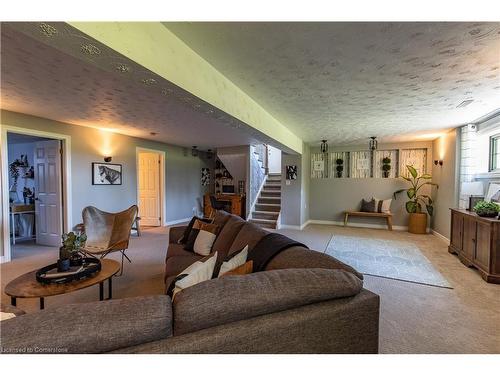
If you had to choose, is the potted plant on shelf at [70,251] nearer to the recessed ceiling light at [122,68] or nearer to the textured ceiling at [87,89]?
the textured ceiling at [87,89]

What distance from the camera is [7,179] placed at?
12.2ft

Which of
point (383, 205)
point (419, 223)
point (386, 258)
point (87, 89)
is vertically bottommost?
point (386, 258)

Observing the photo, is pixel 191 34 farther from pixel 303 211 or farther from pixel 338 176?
pixel 338 176

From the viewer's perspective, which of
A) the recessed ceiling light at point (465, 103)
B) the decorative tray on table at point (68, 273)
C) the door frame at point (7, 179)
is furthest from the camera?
the door frame at point (7, 179)

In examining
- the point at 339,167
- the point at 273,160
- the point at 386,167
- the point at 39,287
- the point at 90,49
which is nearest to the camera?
the point at 90,49

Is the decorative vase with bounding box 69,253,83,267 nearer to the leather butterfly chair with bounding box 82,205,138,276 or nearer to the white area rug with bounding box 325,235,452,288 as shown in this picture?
the leather butterfly chair with bounding box 82,205,138,276

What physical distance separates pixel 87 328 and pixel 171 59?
1645 mm

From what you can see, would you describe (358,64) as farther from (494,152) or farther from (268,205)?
(268,205)

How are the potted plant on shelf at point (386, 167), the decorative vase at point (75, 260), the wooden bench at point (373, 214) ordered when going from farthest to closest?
the potted plant on shelf at point (386, 167), the wooden bench at point (373, 214), the decorative vase at point (75, 260)

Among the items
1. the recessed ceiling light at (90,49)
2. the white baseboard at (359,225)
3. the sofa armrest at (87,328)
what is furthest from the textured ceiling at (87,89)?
the white baseboard at (359,225)

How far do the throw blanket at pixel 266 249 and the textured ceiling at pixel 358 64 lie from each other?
1.45m

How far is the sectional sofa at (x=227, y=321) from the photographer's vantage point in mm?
756

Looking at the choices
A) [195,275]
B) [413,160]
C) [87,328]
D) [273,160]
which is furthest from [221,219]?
[273,160]

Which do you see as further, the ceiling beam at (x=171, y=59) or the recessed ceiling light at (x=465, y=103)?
the recessed ceiling light at (x=465, y=103)
